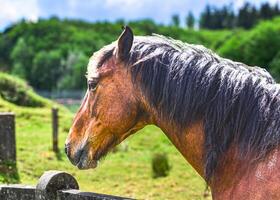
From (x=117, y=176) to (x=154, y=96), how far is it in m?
8.48

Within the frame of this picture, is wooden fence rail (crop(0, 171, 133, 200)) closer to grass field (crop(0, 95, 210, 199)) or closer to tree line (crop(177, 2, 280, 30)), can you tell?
grass field (crop(0, 95, 210, 199))

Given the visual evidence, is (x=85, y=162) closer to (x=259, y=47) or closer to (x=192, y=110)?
(x=192, y=110)

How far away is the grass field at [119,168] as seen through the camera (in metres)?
9.40

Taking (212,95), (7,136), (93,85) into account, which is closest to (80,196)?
(93,85)

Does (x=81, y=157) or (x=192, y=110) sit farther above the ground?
(x=192, y=110)

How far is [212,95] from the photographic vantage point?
2432 millimetres

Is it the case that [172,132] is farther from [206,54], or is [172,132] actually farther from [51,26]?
[51,26]

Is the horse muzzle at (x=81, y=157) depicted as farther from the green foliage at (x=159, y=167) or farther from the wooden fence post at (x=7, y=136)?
the green foliage at (x=159, y=167)

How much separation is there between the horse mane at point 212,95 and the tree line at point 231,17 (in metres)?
114

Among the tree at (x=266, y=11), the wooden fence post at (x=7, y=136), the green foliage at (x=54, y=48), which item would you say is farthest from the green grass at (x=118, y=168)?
the tree at (x=266, y=11)

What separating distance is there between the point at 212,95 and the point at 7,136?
19.7 feet

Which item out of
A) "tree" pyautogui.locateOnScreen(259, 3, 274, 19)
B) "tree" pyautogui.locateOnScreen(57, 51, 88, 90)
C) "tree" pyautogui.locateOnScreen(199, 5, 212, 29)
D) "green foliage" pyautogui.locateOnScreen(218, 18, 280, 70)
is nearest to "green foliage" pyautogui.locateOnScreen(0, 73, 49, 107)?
"green foliage" pyautogui.locateOnScreen(218, 18, 280, 70)

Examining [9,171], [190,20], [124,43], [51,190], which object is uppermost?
[124,43]

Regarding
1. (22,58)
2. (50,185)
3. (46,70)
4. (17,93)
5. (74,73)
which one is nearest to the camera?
(50,185)
